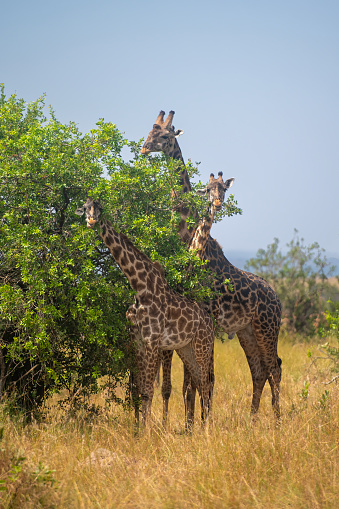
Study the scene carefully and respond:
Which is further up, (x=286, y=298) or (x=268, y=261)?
(x=268, y=261)

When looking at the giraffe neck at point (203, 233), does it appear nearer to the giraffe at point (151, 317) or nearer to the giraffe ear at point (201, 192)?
the giraffe ear at point (201, 192)

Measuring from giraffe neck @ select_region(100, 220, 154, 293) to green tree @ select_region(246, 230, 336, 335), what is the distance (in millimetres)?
11134

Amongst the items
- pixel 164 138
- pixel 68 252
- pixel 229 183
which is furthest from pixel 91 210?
pixel 164 138

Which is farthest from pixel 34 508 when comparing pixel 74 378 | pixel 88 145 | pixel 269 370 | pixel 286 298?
pixel 286 298

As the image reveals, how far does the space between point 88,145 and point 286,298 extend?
12.3 m

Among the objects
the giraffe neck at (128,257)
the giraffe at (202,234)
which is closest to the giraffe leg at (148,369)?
the giraffe neck at (128,257)

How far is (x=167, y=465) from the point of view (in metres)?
5.86

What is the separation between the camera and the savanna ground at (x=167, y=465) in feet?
17.0

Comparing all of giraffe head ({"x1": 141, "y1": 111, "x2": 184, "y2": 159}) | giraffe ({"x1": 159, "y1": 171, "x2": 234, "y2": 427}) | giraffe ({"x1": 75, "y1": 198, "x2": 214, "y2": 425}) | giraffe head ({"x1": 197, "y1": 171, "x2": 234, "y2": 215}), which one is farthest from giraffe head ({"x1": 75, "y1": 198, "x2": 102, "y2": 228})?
giraffe head ({"x1": 141, "y1": 111, "x2": 184, "y2": 159})

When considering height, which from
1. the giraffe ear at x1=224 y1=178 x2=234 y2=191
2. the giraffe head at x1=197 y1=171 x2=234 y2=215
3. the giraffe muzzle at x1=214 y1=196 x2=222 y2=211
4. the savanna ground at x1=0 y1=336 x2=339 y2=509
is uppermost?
the giraffe ear at x1=224 y1=178 x2=234 y2=191

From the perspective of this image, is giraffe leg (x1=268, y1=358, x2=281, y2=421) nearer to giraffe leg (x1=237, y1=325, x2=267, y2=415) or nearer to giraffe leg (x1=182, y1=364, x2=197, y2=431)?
giraffe leg (x1=237, y1=325, x2=267, y2=415)

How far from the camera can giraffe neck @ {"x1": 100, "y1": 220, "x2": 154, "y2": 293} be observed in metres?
7.74

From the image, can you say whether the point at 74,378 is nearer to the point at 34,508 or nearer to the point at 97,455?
the point at 97,455

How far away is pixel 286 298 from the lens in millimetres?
19078
